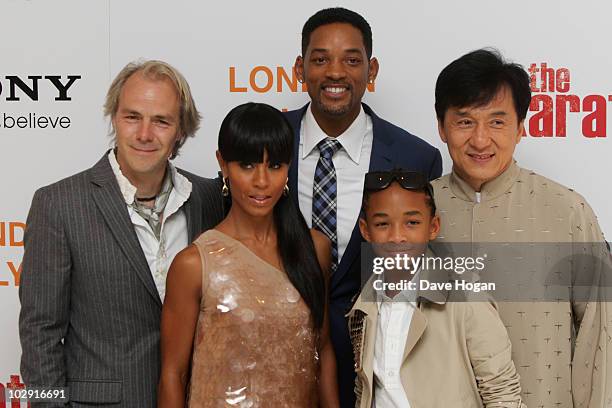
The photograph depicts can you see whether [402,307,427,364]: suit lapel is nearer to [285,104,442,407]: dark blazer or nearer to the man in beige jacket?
the man in beige jacket

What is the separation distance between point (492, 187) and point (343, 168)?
43 centimetres

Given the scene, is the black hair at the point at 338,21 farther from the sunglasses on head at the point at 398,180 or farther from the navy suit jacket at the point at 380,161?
the sunglasses on head at the point at 398,180

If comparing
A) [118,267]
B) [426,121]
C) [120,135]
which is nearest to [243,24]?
[426,121]

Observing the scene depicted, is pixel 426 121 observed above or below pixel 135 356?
above

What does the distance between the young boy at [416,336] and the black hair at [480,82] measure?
0.24 meters

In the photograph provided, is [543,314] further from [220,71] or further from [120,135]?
[220,71]

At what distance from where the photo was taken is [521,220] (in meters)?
1.60

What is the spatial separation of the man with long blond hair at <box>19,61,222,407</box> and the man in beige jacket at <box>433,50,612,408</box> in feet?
2.04

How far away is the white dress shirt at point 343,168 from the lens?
1896 mm

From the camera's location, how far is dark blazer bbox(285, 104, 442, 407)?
1831 millimetres

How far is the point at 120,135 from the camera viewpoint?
65.2 inches

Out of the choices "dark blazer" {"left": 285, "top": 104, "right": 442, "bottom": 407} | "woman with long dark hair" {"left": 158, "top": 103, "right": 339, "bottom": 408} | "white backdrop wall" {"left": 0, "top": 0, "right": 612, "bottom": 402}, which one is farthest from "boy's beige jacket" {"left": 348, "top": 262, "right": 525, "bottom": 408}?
"white backdrop wall" {"left": 0, "top": 0, "right": 612, "bottom": 402}

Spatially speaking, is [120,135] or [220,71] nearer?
[120,135]

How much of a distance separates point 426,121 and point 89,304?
3.93ft
